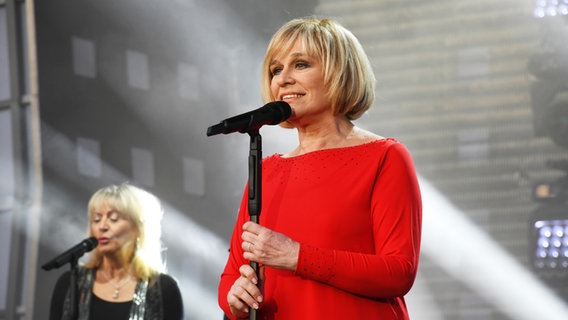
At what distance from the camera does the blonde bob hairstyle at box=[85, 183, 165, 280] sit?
4.27 metres

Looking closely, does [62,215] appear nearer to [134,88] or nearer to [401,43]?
[134,88]

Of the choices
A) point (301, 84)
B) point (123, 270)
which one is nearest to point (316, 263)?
point (301, 84)

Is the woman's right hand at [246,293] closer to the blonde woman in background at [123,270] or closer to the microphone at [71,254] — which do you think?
the microphone at [71,254]

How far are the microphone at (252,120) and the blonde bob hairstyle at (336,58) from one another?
166mm

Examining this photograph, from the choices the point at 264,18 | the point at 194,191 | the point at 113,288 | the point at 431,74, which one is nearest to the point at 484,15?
the point at 431,74

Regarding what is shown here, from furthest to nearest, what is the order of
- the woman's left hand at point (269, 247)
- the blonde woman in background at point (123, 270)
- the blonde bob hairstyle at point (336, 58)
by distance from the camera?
the blonde woman in background at point (123, 270) < the blonde bob hairstyle at point (336, 58) < the woman's left hand at point (269, 247)

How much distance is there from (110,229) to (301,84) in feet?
8.41

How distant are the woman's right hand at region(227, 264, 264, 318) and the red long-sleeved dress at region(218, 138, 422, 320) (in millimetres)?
93

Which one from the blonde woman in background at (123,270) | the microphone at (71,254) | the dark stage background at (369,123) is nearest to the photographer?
the microphone at (71,254)

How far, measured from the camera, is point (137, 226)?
14.3ft

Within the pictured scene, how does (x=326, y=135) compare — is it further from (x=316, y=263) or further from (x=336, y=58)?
(x=316, y=263)

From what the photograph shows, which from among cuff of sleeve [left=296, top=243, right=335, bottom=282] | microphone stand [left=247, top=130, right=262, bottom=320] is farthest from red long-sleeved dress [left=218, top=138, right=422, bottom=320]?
microphone stand [left=247, top=130, right=262, bottom=320]

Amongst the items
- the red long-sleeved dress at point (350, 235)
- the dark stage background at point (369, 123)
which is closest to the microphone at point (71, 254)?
the dark stage background at point (369, 123)

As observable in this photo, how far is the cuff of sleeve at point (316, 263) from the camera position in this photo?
5.75 ft
